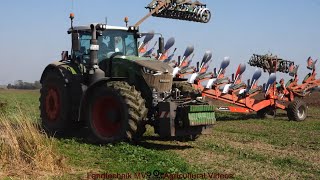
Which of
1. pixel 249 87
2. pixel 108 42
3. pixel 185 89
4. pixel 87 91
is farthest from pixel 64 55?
pixel 249 87

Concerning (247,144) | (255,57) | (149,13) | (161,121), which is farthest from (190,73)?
(161,121)

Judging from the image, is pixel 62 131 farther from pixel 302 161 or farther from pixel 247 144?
pixel 302 161

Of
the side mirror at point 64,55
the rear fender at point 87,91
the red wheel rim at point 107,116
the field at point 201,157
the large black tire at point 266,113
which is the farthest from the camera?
the large black tire at point 266,113

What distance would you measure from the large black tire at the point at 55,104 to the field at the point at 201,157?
0.52 meters

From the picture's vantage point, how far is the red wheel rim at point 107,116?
876 cm

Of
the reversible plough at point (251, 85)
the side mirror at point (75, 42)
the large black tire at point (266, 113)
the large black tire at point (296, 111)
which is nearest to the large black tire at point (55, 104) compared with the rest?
the side mirror at point (75, 42)

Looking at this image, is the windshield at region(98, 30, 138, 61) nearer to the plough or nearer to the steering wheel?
the steering wheel

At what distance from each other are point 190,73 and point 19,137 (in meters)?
9.90

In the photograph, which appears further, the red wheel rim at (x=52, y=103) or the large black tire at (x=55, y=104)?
the red wheel rim at (x=52, y=103)

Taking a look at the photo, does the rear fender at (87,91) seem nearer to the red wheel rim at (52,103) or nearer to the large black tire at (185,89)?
the red wheel rim at (52,103)

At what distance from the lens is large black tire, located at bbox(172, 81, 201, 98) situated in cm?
972

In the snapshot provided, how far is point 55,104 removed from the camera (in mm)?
10164

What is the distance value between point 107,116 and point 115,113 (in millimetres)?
277

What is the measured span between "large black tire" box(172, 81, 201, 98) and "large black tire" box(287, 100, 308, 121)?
7051 millimetres
